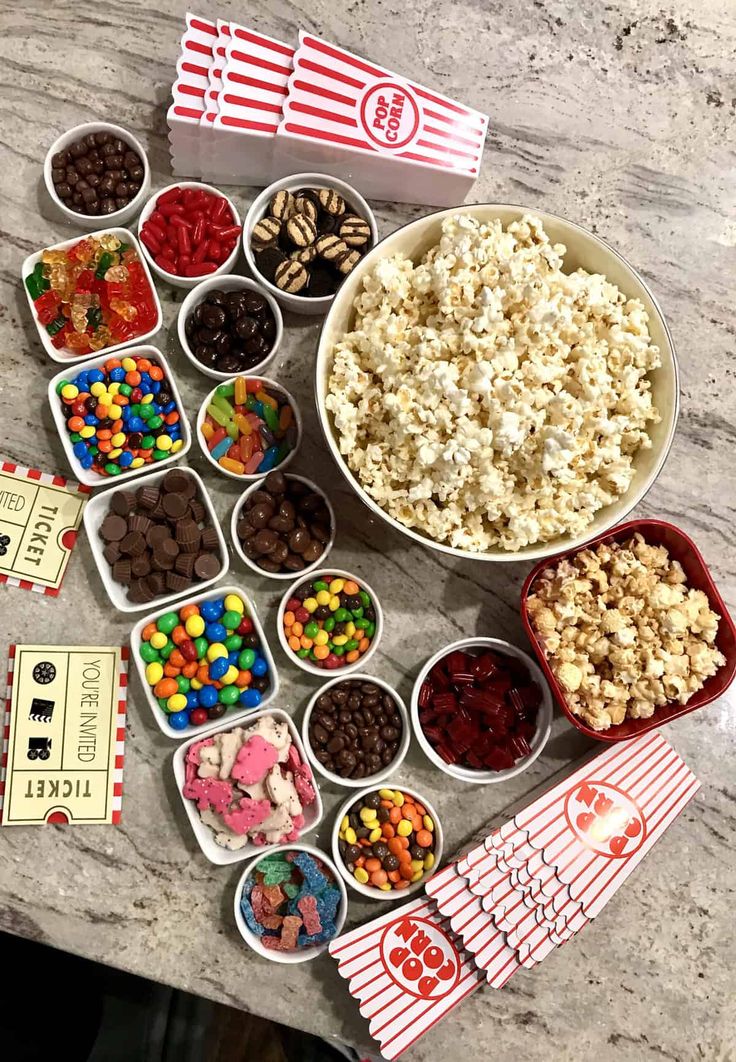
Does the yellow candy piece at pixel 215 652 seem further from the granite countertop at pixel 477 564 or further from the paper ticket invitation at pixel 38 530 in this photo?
the paper ticket invitation at pixel 38 530

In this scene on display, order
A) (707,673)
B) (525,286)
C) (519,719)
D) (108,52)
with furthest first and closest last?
(108,52), (519,719), (707,673), (525,286)

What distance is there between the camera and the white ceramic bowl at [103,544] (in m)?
1.41

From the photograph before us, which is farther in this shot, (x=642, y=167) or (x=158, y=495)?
(x=642, y=167)

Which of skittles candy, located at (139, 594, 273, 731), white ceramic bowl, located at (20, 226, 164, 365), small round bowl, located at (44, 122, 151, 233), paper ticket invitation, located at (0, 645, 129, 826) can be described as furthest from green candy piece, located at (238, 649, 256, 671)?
small round bowl, located at (44, 122, 151, 233)

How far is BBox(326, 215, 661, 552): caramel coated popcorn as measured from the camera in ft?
3.90

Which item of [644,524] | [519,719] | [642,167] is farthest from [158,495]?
[642,167]

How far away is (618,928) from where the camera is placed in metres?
1.47

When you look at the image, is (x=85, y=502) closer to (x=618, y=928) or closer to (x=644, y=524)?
(x=644, y=524)

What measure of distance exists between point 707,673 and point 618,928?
54 cm

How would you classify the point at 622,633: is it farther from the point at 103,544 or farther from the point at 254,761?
the point at 103,544

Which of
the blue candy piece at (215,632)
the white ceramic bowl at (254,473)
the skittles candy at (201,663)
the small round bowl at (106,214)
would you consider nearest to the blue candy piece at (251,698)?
the skittles candy at (201,663)

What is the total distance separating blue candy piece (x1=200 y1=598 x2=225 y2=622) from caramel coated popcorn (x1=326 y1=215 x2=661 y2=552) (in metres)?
0.38

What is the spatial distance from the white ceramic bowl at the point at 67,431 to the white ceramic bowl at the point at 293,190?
25 cm

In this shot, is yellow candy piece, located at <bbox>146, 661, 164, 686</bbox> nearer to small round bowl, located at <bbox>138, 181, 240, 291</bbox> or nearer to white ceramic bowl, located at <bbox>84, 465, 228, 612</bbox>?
white ceramic bowl, located at <bbox>84, 465, 228, 612</bbox>
